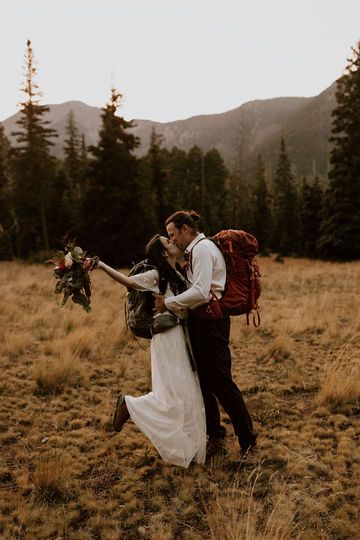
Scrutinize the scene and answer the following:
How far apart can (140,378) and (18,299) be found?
6.71 metres

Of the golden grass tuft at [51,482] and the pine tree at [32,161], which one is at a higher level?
the pine tree at [32,161]

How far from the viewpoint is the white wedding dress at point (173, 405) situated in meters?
3.94

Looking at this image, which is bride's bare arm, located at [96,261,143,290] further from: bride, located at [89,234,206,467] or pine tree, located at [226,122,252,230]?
pine tree, located at [226,122,252,230]

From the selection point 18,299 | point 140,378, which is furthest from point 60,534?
point 18,299

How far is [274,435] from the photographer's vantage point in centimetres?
476

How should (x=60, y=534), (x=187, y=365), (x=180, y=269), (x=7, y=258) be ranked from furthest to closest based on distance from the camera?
(x=7, y=258)
(x=180, y=269)
(x=187, y=365)
(x=60, y=534)

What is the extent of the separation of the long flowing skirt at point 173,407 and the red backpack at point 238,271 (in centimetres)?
53

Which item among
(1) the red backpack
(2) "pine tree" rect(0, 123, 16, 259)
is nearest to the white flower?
(1) the red backpack

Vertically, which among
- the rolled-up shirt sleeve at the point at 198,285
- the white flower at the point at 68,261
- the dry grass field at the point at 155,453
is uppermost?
the white flower at the point at 68,261

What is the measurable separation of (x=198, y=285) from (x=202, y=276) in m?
0.09

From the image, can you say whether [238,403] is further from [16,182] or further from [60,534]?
[16,182]

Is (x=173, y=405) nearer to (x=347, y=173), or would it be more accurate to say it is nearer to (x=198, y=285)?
(x=198, y=285)

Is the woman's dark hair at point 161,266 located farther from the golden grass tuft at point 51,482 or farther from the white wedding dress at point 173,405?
the golden grass tuft at point 51,482

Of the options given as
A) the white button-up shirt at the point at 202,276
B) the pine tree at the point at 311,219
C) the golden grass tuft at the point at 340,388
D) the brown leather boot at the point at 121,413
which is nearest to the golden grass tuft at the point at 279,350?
the golden grass tuft at the point at 340,388
